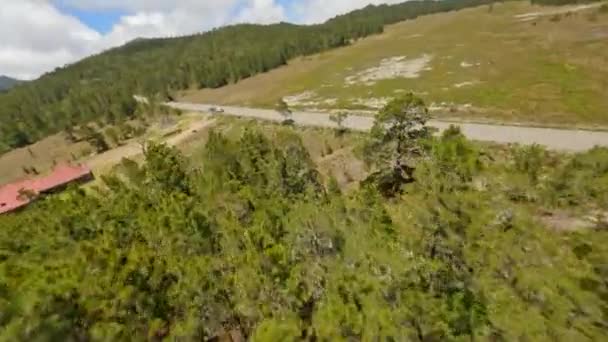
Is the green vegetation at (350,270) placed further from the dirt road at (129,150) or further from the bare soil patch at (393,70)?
the bare soil patch at (393,70)

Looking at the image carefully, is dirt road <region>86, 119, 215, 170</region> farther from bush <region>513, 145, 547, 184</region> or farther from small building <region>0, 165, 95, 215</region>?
bush <region>513, 145, 547, 184</region>

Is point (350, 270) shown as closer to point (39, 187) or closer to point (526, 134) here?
point (526, 134)

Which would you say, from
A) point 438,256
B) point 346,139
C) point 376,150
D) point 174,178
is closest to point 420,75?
point 346,139

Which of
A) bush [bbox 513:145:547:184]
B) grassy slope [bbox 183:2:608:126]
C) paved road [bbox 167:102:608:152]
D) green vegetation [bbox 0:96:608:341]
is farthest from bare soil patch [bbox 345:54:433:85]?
green vegetation [bbox 0:96:608:341]

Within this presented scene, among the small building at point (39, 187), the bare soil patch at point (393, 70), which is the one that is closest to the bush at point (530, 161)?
the bare soil patch at point (393, 70)

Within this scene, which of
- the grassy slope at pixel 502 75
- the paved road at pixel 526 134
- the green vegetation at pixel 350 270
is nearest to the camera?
the green vegetation at pixel 350 270

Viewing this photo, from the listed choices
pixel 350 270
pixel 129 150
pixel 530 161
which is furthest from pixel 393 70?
pixel 350 270
